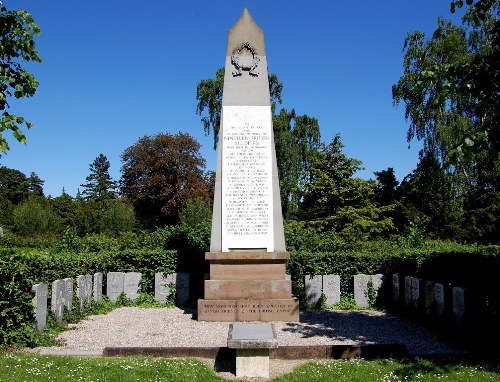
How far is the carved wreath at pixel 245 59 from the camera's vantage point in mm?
12094

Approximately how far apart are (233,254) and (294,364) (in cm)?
430

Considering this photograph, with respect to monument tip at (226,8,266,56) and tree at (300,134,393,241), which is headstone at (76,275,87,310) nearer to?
monument tip at (226,8,266,56)

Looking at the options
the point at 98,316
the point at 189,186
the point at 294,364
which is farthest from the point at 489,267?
the point at 189,186

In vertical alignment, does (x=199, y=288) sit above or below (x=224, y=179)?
below

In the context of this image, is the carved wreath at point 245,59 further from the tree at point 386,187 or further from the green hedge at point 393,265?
the tree at point 386,187

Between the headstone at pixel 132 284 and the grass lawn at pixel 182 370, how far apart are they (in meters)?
7.06

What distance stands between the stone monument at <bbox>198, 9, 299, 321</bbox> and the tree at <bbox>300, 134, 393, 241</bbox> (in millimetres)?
22364

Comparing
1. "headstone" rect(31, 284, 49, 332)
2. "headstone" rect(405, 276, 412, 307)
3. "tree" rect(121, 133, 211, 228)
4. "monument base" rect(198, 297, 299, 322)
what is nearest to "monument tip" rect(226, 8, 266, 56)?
"monument base" rect(198, 297, 299, 322)

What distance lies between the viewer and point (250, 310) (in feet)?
36.4

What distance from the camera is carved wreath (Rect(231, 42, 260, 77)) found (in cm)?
1209

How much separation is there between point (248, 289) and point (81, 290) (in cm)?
438

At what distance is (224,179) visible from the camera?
11641 millimetres

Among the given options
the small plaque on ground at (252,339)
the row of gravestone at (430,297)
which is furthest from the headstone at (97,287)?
the row of gravestone at (430,297)

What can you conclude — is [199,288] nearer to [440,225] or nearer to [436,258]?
[436,258]
